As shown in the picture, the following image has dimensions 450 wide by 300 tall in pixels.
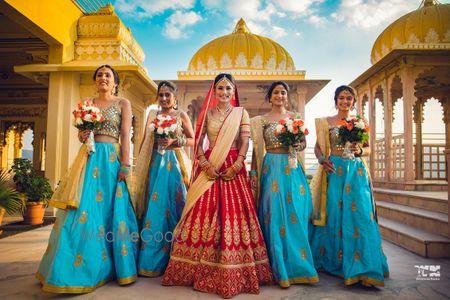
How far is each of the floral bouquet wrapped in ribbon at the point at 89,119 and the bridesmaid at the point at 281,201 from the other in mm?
1545

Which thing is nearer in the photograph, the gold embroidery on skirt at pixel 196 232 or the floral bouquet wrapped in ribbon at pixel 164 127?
the gold embroidery on skirt at pixel 196 232

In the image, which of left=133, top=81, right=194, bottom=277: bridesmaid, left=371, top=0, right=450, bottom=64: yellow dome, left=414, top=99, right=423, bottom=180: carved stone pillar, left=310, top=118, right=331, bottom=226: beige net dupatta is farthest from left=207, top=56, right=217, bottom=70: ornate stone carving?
left=310, top=118, right=331, bottom=226: beige net dupatta

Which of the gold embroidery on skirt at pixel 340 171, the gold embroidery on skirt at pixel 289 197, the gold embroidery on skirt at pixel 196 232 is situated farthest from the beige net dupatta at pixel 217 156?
the gold embroidery on skirt at pixel 340 171

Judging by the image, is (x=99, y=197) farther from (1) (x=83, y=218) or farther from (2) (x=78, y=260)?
(2) (x=78, y=260)

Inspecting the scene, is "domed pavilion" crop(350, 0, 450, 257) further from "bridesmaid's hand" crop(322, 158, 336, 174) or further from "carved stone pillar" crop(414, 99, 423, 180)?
"bridesmaid's hand" crop(322, 158, 336, 174)

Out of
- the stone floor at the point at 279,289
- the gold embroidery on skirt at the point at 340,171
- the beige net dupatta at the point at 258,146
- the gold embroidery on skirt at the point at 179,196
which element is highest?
the beige net dupatta at the point at 258,146

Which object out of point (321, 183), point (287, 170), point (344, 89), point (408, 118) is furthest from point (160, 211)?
point (408, 118)

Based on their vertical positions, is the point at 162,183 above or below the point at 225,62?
below

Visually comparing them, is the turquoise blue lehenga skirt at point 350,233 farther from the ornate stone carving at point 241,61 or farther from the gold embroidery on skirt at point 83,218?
the ornate stone carving at point 241,61

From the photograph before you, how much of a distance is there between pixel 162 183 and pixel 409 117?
260 inches

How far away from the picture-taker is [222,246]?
2744 mm

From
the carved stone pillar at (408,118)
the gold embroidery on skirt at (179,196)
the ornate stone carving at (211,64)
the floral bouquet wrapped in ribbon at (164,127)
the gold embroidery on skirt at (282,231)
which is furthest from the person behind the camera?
the ornate stone carving at (211,64)

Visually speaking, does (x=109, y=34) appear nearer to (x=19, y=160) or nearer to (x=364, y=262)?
(x=19, y=160)

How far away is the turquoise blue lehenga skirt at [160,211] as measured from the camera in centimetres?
316
